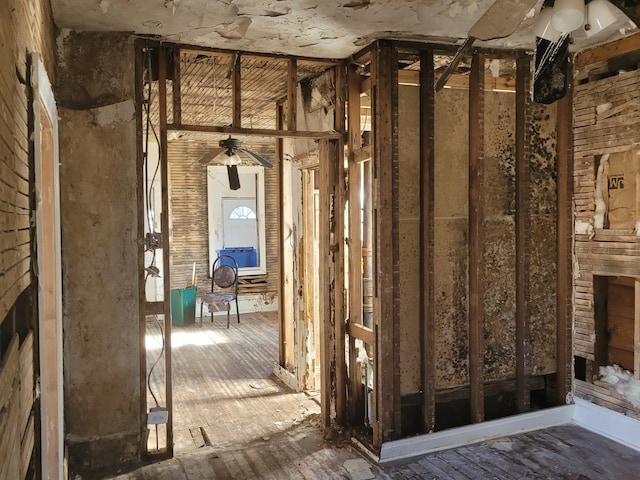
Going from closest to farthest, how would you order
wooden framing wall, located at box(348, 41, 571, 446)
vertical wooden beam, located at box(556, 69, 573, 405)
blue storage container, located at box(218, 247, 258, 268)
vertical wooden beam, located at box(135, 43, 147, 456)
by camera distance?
vertical wooden beam, located at box(135, 43, 147, 456), wooden framing wall, located at box(348, 41, 571, 446), vertical wooden beam, located at box(556, 69, 573, 405), blue storage container, located at box(218, 247, 258, 268)

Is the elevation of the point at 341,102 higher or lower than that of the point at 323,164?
higher

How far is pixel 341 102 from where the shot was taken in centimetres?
361

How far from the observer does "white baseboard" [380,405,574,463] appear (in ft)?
10.6

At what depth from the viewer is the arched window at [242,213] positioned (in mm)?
8609

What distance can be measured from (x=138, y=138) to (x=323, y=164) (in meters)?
1.26

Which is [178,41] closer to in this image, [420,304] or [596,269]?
[420,304]

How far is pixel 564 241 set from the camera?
367 cm

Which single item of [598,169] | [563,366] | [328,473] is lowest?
[328,473]

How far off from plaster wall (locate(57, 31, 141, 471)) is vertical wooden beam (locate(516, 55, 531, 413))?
2.49 metres

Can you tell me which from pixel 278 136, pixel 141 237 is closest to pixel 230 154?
pixel 278 136

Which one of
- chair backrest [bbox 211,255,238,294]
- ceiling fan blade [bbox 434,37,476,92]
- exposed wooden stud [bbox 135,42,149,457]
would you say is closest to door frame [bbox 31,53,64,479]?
exposed wooden stud [bbox 135,42,149,457]

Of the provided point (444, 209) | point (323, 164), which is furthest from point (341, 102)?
point (444, 209)

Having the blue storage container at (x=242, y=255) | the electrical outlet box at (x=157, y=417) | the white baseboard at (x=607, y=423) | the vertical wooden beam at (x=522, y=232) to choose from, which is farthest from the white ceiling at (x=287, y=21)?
the blue storage container at (x=242, y=255)

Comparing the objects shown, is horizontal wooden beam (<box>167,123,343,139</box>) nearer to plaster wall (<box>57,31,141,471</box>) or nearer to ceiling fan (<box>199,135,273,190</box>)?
plaster wall (<box>57,31,141,471</box>)
